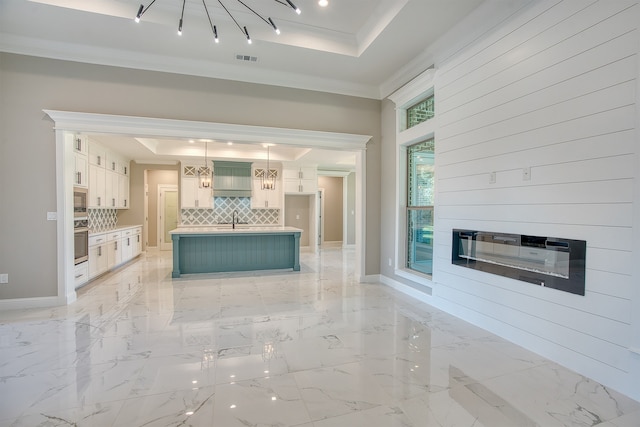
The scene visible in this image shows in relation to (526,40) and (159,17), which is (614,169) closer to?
(526,40)

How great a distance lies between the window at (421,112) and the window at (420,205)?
0.33 m

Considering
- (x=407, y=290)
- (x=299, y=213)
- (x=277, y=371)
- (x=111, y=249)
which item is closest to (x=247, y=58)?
(x=277, y=371)

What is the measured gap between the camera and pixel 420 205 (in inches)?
171

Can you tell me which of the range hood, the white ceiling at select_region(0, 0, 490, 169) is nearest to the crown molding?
the white ceiling at select_region(0, 0, 490, 169)

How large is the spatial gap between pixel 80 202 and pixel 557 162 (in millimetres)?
6196

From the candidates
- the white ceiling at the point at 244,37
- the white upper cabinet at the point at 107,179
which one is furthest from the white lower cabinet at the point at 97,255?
the white ceiling at the point at 244,37

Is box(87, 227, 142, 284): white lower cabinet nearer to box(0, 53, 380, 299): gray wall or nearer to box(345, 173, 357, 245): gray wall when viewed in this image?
box(0, 53, 380, 299): gray wall

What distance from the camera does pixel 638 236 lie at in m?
1.88

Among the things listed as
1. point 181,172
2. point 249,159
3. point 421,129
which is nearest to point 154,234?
point 181,172

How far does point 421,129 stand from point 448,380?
308cm

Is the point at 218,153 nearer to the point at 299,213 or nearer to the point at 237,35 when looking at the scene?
the point at 299,213

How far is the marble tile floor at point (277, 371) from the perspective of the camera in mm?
1751

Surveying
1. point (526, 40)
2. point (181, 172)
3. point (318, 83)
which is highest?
point (318, 83)

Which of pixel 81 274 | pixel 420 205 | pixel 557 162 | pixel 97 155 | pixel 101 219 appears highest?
pixel 97 155
